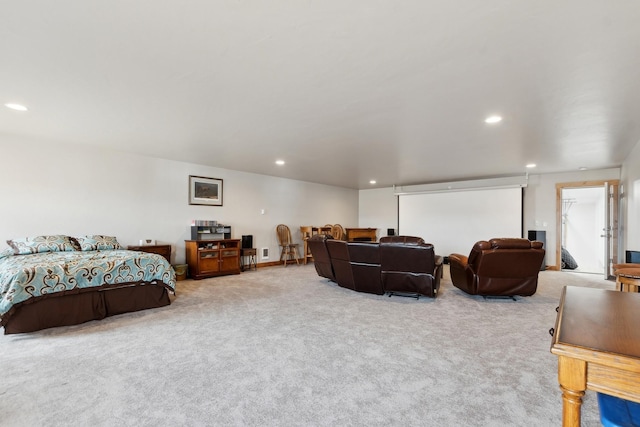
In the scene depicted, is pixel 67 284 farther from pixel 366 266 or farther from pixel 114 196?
pixel 366 266

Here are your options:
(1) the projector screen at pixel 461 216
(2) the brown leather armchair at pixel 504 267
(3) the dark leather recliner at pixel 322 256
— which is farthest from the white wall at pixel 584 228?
(3) the dark leather recliner at pixel 322 256

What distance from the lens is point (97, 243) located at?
4434 millimetres

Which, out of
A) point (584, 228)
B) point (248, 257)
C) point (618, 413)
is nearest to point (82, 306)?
point (248, 257)

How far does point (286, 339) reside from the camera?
2.77m

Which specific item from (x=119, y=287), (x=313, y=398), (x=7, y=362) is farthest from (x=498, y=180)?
(x=7, y=362)

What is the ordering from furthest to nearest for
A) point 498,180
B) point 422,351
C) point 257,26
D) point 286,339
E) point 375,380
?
point 498,180
point 286,339
point 422,351
point 375,380
point 257,26

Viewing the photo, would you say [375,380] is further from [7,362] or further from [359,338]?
[7,362]

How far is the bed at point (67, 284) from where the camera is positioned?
2.87 m

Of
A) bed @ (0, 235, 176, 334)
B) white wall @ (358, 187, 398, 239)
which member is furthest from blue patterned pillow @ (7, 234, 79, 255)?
white wall @ (358, 187, 398, 239)

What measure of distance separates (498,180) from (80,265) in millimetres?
8569

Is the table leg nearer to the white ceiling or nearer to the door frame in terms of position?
the white ceiling

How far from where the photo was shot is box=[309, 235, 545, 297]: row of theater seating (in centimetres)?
394

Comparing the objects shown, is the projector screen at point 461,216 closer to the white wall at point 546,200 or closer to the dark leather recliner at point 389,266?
the white wall at point 546,200

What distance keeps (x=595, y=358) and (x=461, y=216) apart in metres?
7.81
